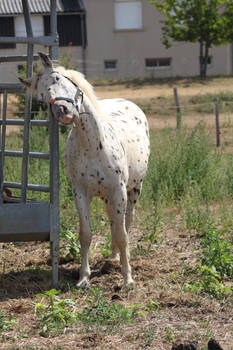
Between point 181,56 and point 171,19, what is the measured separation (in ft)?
11.3

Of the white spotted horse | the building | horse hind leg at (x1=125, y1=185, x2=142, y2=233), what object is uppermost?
the building

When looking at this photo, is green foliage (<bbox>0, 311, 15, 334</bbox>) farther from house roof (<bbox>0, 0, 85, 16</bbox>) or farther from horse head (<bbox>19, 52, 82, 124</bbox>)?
house roof (<bbox>0, 0, 85, 16</bbox>)

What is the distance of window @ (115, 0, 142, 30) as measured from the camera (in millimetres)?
27953

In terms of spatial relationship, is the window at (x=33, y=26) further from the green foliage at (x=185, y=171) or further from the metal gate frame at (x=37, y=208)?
the metal gate frame at (x=37, y=208)

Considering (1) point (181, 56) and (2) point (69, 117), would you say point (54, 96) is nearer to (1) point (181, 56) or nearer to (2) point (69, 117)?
(2) point (69, 117)

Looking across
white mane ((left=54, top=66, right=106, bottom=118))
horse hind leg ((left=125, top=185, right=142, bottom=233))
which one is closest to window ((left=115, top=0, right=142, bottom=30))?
horse hind leg ((left=125, top=185, right=142, bottom=233))

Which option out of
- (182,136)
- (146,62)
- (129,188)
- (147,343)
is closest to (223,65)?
(146,62)

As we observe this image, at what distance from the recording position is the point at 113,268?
5668 mm

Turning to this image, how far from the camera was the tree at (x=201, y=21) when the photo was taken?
24.0 meters

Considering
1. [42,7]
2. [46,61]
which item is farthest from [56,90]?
[42,7]

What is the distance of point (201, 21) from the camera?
78.8 ft

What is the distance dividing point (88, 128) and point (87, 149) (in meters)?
0.18

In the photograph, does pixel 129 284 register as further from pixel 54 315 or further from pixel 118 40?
pixel 118 40

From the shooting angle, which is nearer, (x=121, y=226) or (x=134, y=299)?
(x=134, y=299)
